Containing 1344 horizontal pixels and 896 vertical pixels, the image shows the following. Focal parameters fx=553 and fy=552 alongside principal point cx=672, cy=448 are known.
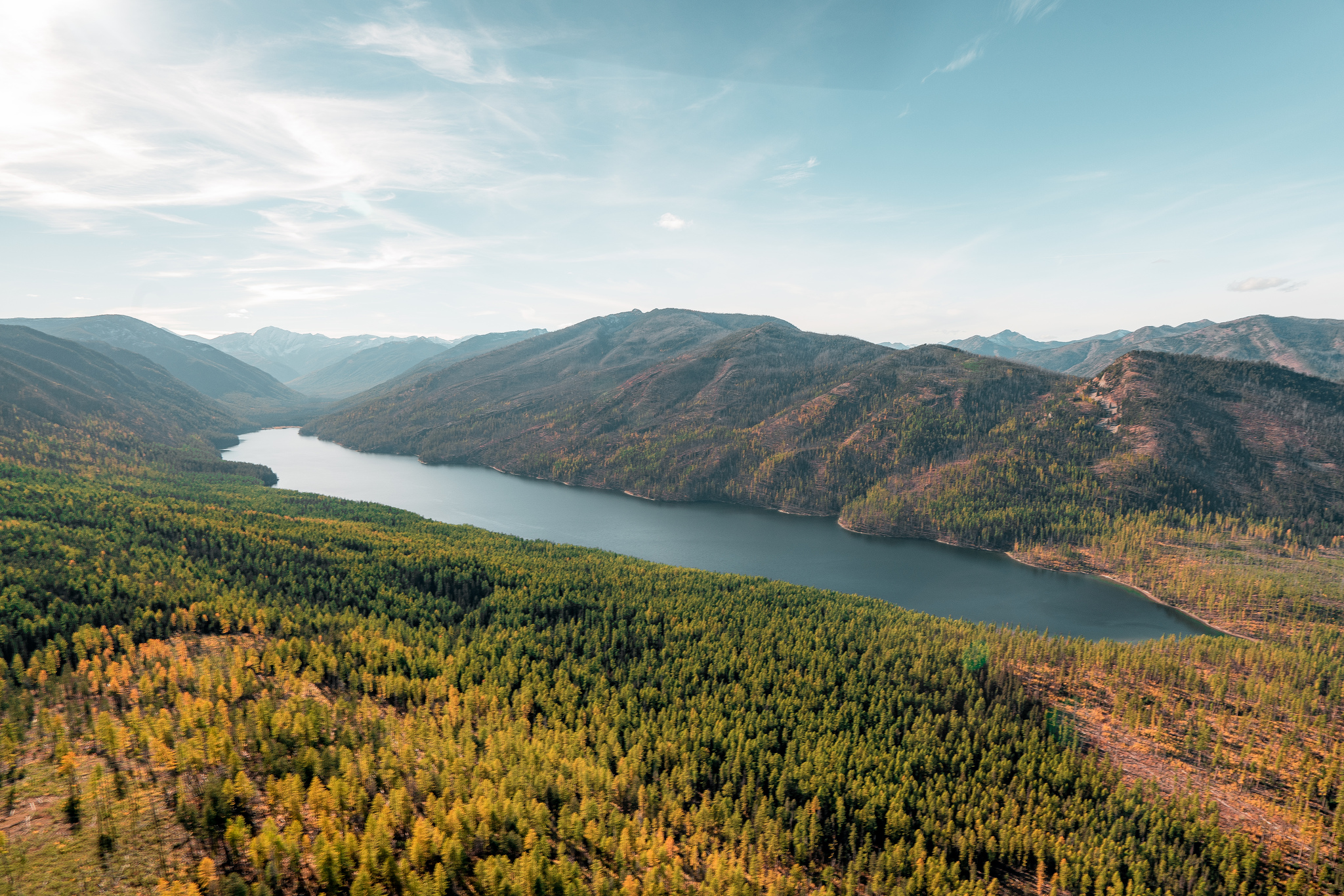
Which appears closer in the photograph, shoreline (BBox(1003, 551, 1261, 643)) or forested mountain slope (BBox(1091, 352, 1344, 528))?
shoreline (BBox(1003, 551, 1261, 643))

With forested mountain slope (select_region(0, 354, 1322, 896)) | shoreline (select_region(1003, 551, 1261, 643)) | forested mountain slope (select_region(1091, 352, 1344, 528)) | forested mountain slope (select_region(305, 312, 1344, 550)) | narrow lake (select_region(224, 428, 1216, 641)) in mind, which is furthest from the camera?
forested mountain slope (select_region(305, 312, 1344, 550))

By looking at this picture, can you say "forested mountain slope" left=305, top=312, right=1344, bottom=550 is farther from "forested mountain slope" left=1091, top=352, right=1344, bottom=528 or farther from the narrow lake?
the narrow lake

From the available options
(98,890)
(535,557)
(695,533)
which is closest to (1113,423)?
(695,533)

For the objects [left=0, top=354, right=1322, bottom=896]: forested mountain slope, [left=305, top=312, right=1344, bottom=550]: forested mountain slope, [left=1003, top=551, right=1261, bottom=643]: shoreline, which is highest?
[left=305, top=312, right=1344, bottom=550]: forested mountain slope

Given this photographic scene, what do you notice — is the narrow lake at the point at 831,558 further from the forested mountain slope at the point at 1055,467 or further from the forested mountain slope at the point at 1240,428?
the forested mountain slope at the point at 1240,428

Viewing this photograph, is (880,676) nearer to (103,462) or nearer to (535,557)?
(535,557)

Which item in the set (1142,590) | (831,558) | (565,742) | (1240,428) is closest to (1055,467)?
(1142,590)

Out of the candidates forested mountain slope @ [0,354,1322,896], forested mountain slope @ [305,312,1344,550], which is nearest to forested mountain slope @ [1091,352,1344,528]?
forested mountain slope @ [305,312,1344,550]
